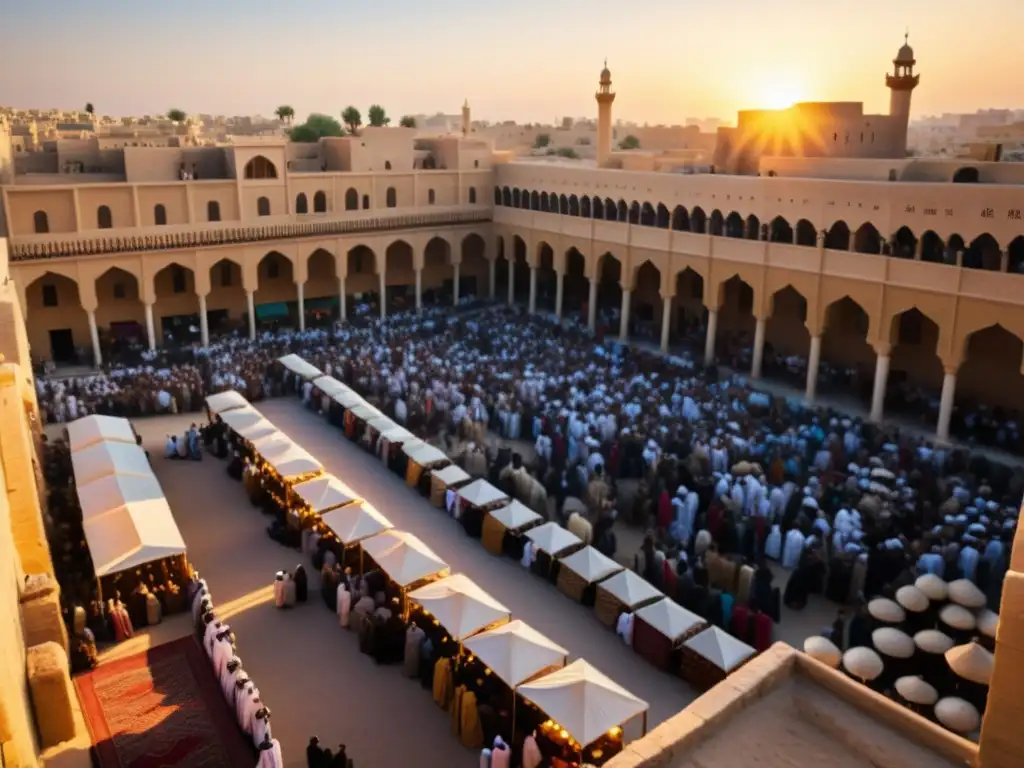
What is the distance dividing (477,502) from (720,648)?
5.27 metres

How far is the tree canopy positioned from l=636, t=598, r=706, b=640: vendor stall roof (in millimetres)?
43613

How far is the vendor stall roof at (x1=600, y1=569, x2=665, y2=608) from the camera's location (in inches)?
460

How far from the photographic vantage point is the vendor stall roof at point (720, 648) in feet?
34.0

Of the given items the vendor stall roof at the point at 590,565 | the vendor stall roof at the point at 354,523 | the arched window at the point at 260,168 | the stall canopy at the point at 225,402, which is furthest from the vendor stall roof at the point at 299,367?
the vendor stall roof at the point at 590,565

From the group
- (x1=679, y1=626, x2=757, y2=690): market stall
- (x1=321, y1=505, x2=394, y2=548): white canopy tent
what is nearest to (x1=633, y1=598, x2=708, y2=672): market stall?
(x1=679, y1=626, x2=757, y2=690): market stall

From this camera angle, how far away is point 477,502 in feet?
47.8

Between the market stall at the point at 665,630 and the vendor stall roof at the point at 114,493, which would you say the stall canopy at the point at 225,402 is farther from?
the market stall at the point at 665,630

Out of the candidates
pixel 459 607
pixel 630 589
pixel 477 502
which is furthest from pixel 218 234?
pixel 630 589

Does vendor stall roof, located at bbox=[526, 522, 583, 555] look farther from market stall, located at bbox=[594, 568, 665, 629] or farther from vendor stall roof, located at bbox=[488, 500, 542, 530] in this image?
market stall, located at bbox=[594, 568, 665, 629]

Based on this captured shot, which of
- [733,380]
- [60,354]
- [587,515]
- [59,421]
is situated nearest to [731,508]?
[587,515]

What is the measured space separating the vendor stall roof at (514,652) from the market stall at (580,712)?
274 millimetres

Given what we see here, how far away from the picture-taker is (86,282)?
25.2m

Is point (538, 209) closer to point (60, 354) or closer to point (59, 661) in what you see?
point (60, 354)

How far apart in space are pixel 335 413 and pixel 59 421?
6464 mm
